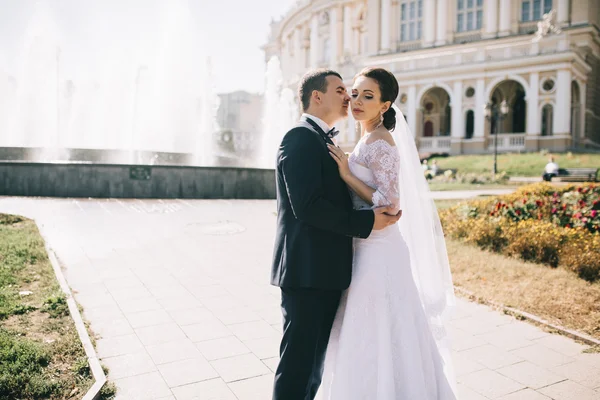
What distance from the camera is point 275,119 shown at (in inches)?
1249

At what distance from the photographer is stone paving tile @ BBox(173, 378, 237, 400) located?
381 centimetres

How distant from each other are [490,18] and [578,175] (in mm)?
26036

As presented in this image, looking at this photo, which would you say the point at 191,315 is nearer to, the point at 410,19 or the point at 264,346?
the point at 264,346

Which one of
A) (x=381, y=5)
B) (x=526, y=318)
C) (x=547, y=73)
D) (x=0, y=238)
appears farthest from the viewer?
(x=381, y=5)

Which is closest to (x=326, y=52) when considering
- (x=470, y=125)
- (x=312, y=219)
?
(x=470, y=125)

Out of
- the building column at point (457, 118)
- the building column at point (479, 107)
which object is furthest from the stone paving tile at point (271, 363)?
the building column at point (479, 107)

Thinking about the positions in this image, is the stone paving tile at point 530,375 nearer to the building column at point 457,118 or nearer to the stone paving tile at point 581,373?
the stone paving tile at point 581,373

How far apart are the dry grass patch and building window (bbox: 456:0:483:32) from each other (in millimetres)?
43787

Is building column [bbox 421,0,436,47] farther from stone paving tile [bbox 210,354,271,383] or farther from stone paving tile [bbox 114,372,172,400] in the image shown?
stone paving tile [bbox 114,372,172,400]

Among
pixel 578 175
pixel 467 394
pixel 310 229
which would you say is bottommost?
pixel 467 394

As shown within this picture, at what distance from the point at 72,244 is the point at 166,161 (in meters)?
14.5

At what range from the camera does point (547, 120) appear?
128ft

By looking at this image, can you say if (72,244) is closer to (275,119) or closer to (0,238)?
(0,238)

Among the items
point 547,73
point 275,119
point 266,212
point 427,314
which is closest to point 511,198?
point 266,212
